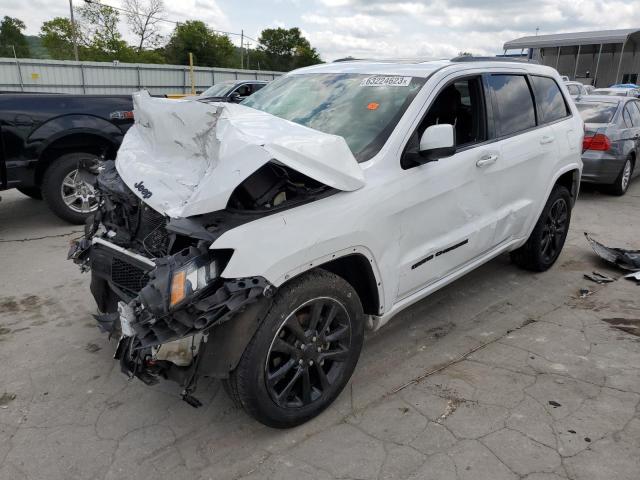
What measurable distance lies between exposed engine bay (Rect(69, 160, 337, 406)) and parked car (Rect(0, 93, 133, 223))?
3407mm

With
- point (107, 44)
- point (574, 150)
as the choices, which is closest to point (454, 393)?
point (574, 150)

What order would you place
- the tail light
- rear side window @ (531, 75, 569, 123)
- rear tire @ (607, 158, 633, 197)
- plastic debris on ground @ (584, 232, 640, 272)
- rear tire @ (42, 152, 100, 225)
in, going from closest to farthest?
rear side window @ (531, 75, 569, 123) < plastic debris on ground @ (584, 232, 640, 272) < rear tire @ (42, 152, 100, 225) < the tail light < rear tire @ (607, 158, 633, 197)

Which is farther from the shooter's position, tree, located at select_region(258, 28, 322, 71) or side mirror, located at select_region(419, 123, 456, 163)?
tree, located at select_region(258, 28, 322, 71)

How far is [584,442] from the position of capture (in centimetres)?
264

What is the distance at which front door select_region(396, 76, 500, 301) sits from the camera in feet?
10.1

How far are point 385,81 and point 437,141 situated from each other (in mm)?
710

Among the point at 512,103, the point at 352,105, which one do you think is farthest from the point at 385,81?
the point at 512,103

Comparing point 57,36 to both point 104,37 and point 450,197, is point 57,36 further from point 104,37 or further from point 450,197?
point 450,197

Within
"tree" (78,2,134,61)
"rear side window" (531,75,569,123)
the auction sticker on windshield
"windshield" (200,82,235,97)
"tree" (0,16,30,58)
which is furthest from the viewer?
"tree" (0,16,30,58)

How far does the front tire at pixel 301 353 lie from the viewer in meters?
2.43

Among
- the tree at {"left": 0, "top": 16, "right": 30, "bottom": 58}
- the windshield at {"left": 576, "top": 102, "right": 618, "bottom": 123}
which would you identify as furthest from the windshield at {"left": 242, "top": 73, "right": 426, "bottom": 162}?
the tree at {"left": 0, "top": 16, "right": 30, "bottom": 58}

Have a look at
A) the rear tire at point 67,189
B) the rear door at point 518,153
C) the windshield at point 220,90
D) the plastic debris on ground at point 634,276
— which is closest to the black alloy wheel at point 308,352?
the rear door at point 518,153

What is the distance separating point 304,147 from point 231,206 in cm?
47

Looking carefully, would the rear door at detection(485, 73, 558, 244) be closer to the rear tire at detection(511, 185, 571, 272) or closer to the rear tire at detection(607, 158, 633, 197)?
the rear tire at detection(511, 185, 571, 272)
